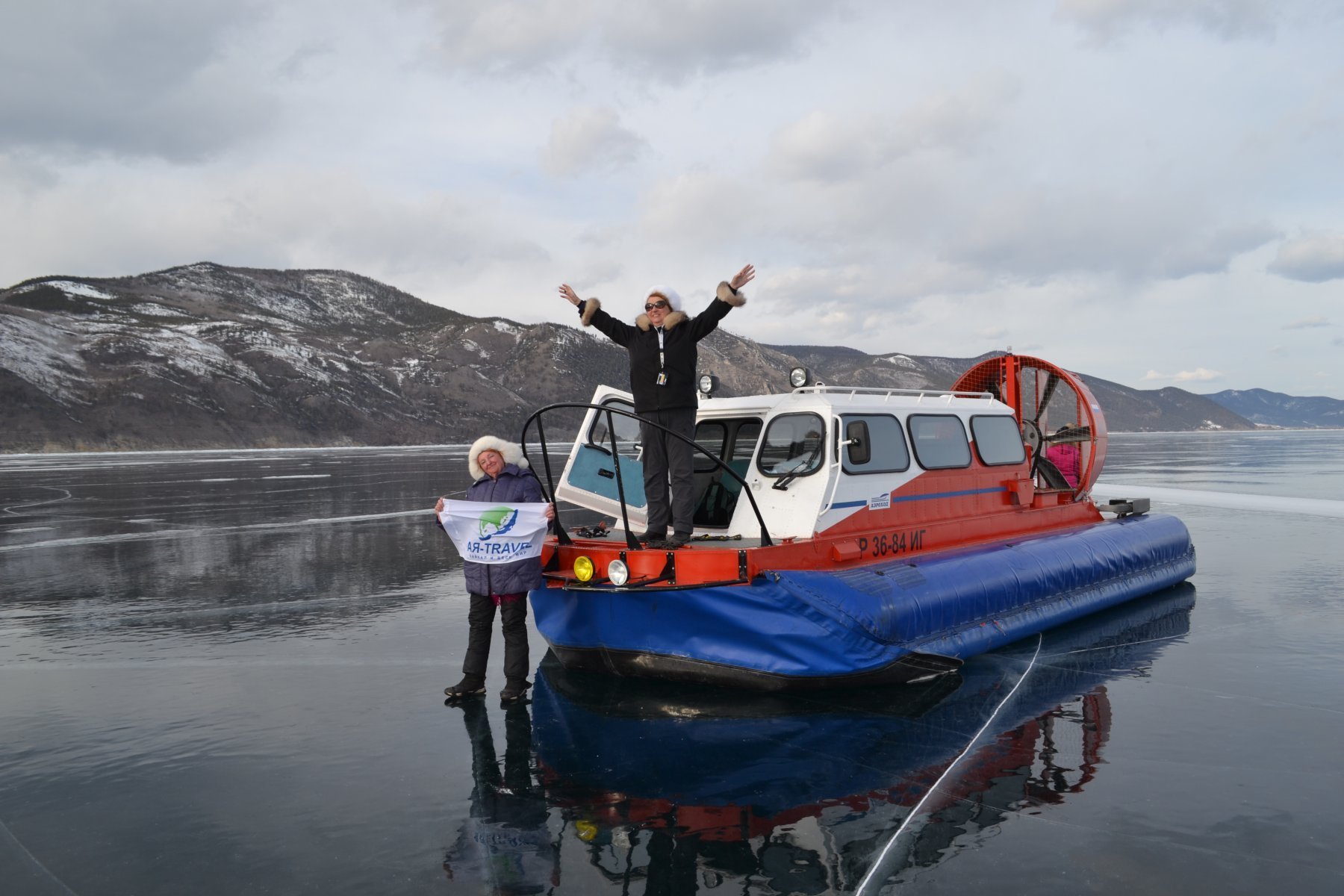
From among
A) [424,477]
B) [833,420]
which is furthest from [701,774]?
[424,477]

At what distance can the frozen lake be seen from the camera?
3.59 meters

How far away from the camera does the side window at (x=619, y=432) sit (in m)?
6.84

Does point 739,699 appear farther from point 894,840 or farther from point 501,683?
point 894,840

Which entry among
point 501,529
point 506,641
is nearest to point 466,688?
point 506,641

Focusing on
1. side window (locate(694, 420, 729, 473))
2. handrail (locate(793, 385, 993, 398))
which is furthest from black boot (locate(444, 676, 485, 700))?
handrail (locate(793, 385, 993, 398))

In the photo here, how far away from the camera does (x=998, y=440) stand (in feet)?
27.9

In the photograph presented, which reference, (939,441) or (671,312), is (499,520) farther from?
(939,441)

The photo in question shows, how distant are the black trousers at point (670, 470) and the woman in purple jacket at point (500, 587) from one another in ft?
2.28

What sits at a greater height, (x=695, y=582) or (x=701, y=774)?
(x=695, y=582)

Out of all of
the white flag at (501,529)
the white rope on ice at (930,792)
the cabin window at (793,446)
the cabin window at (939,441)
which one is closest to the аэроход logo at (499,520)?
the white flag at (501,529)

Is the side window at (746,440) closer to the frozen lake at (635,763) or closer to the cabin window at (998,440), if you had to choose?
the frozen lake at (635,763)

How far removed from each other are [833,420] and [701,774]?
2875 mm

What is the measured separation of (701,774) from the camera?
4535mm

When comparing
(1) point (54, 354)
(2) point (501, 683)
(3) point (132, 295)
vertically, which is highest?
(3) point (132, 295)
